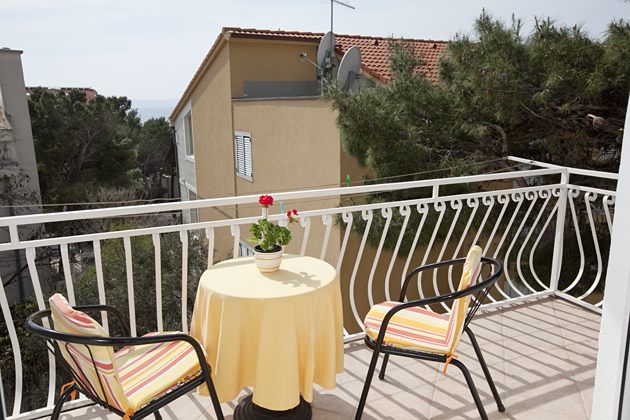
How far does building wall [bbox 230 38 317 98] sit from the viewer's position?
12578 mm

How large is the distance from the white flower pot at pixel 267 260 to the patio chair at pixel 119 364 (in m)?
0.51

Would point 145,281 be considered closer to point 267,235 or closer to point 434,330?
point 267,235

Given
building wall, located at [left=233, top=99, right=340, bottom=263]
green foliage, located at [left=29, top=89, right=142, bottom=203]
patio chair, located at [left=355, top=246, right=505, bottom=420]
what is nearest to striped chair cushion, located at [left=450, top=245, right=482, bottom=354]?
patio chair, located at [left=355, top=246, right=505, bottom=420]

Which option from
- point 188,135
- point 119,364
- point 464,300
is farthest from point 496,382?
point 188,135

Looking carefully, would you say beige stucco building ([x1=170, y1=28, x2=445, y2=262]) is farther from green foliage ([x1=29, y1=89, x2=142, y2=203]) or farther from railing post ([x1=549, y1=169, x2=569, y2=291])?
green foliage ([x1=29, y1=89, x2=142, y2=203])

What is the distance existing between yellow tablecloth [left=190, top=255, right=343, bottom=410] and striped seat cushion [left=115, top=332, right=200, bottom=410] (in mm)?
128

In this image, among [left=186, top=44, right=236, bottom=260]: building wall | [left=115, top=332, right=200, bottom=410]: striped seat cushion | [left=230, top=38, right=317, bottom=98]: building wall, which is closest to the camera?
[left=115, top=332, right=200, bottom=410]: striped seat cushion

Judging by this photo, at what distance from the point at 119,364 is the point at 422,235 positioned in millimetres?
Result: 5270

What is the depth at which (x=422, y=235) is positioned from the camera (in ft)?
22.6

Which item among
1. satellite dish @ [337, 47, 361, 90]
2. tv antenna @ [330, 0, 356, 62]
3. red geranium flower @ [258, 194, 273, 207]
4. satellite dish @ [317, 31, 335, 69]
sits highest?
tv antenna @ [330, 0, 356, 62]

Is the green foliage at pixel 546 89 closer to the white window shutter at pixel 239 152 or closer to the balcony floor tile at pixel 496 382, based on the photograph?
the balcony floor tile at pixel 496 382

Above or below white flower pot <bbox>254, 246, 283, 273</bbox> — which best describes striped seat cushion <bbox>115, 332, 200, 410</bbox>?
below

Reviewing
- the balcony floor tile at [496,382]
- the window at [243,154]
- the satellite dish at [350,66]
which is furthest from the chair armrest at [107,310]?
the window at [243,154]

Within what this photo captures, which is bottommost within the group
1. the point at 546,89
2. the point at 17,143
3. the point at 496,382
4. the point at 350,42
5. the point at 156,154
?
the point at 156,154
